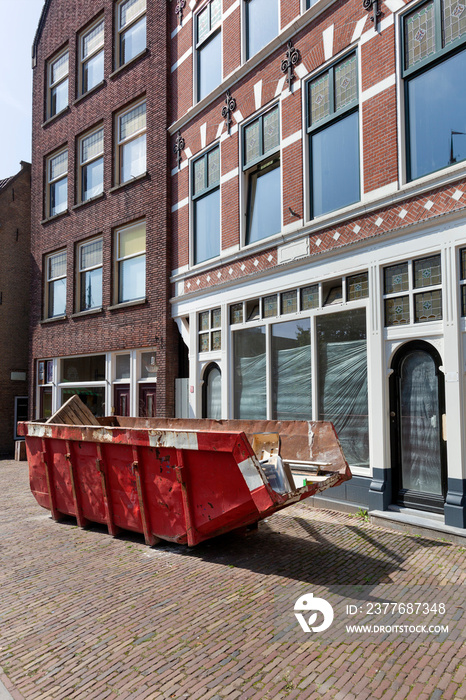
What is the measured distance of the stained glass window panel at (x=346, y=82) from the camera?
835cm

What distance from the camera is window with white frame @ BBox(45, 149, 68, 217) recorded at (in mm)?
17703

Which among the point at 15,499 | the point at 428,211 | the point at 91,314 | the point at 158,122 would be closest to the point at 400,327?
the point at 428,211

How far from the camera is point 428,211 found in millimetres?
7020

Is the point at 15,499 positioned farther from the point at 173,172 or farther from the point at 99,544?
the point at 173,172

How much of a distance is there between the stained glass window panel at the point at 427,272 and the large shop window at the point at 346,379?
108cm

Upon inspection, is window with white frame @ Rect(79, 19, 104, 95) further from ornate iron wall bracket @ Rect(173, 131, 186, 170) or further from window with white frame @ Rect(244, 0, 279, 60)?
window with white frame @ Rect(244, 0, 279, 60)

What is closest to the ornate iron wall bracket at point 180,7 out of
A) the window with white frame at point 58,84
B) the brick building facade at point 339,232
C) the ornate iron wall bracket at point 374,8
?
the brick building facade at point 339,232

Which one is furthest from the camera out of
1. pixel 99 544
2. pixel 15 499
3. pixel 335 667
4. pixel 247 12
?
pixel 247 12

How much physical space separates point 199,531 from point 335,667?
235 centimetres

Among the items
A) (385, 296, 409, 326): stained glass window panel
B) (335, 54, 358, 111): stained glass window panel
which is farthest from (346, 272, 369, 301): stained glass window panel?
(335, 54, 358, 111): stained glass window panel

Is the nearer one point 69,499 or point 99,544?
point 99,544

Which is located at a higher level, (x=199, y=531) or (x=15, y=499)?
(x=199, y=531)

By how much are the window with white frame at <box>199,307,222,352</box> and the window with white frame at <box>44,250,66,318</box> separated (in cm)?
717

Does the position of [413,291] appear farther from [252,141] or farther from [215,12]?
[215,12]
